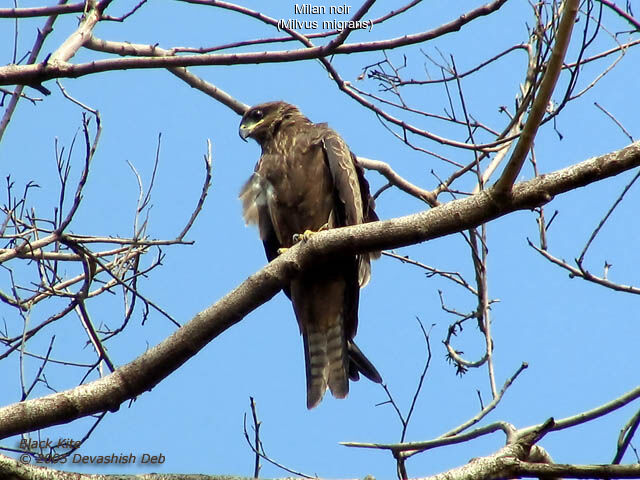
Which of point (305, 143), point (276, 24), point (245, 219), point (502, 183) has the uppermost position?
point (305, 143)

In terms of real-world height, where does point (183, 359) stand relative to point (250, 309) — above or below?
below

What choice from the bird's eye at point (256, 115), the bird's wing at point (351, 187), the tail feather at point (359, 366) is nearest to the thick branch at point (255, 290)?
the tail feather at point (359, 366)

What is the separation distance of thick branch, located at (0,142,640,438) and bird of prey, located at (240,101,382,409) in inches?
78.7

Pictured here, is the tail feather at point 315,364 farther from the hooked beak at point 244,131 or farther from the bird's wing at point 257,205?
the hooked beak at point 244,131

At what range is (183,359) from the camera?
2889 mm

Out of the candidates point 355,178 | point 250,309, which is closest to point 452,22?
point 250,309

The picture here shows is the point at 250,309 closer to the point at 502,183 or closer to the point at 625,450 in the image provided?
the point at 502,183

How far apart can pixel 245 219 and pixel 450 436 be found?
2.88 m

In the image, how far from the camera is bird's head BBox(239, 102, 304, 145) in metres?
5.77

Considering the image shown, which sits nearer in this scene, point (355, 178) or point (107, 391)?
point (107, 391)

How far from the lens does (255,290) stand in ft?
9.83

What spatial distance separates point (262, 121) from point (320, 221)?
1040 mm

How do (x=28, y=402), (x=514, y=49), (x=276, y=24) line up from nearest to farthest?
(x=28, y=402) → (x=276, y=24) → (x=514, y=49)

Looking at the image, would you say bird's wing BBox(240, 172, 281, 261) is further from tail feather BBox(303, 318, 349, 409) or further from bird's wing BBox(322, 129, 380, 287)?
tail feather BBox(303, 318, 349, 409)
